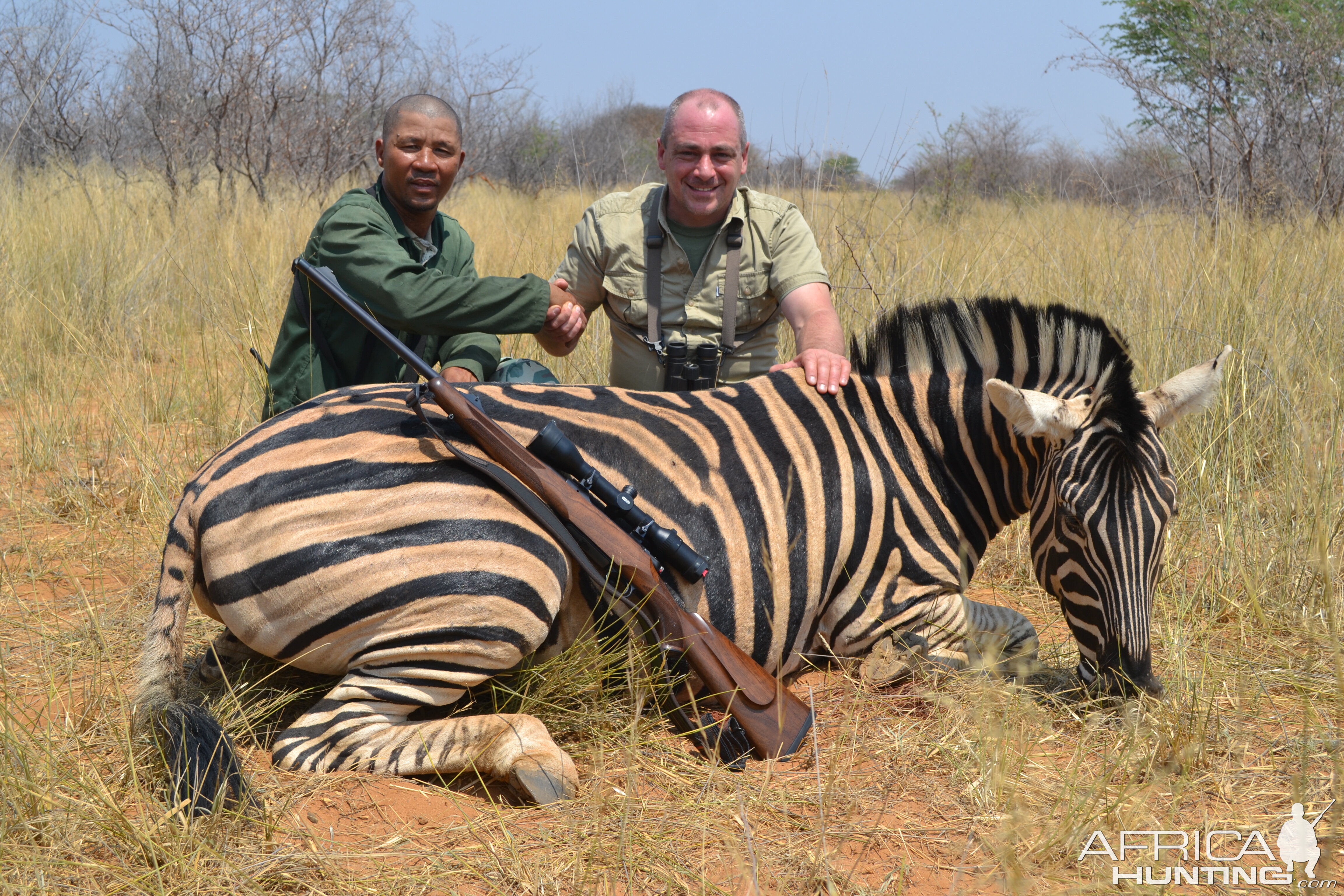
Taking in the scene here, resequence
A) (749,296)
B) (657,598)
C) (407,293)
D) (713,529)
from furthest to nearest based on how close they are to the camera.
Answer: (749,296)
(407,293)
(713,529)
(657,598)

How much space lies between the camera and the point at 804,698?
3.28m

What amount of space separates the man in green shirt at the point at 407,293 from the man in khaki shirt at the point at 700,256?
624 mm

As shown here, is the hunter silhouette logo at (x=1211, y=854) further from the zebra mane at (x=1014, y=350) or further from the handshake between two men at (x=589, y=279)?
the handshake between two men at (x=589, y=279)

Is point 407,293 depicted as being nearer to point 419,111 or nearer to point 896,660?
point 419,111

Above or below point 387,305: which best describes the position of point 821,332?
below

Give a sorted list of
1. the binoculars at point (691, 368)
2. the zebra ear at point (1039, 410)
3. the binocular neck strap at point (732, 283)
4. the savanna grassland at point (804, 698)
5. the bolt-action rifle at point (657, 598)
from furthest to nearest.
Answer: the binocular neck strap at point (732, 283)
the binoculars at point (691, 368)
the zebra ear at point (1039, 410)
the bolt-action rifle at point (657, 598)
the savanna grassland at point (804, 698)

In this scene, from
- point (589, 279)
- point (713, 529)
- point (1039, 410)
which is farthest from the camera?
point (589, 279)

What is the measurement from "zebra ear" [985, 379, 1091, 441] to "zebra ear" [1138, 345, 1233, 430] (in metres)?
0.22

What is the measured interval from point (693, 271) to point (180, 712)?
295 centimetres

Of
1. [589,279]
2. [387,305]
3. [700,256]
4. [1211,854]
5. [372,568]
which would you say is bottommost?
[1211,854]

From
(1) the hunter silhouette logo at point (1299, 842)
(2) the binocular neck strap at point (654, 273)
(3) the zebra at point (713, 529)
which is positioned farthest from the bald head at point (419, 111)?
(1) the hunter silhouette logo at point (1299, 842)

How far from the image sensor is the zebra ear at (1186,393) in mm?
2998

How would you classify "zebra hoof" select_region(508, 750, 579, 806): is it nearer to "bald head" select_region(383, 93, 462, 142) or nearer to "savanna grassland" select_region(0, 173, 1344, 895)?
"savanna grassland" select_region(0, 173, 1344, 895)

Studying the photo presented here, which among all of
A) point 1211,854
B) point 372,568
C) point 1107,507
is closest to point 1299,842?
point 1211,854
